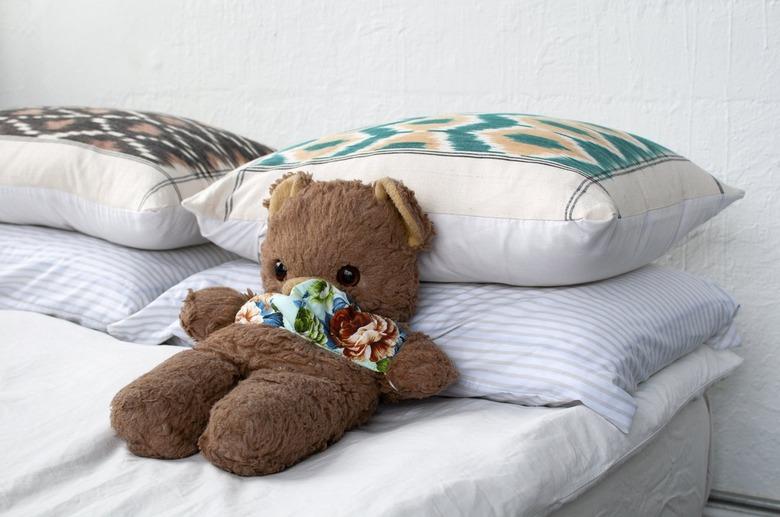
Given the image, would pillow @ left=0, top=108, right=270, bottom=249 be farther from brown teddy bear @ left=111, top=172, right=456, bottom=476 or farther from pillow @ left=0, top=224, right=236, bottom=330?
brown teddy bear @ left=111, top=172, right=456, bottom=476

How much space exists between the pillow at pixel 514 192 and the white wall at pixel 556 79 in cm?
24

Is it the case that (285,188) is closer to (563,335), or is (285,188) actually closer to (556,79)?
(563,335)

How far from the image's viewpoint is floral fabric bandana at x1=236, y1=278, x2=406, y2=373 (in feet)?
3.08

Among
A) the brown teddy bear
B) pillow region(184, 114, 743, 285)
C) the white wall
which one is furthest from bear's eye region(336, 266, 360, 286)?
the white wall

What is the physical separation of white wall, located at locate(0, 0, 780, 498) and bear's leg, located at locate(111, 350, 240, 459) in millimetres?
886

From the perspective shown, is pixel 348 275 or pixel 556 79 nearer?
pixel 348 275

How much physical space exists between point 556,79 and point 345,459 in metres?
0.93

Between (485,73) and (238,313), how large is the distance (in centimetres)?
78

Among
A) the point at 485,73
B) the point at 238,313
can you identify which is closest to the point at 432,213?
the point at 238,313

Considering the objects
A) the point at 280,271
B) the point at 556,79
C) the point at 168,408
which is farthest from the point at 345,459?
the point at 556,79

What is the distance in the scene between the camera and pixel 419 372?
36.2 inches

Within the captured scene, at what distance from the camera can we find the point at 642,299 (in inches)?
42.9

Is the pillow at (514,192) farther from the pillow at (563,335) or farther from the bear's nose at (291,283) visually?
the bear's nose at (291,283)

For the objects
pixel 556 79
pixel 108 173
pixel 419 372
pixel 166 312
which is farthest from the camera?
pixel 556 79
